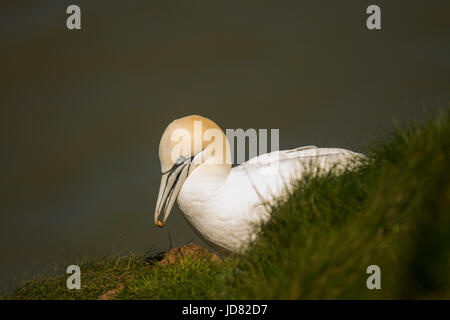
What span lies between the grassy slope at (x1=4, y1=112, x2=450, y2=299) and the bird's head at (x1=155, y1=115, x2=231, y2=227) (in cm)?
90

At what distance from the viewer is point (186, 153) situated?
170 inches

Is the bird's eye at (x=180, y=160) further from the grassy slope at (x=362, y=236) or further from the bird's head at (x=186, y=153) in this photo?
the grassy slope at (x=362, y=236)

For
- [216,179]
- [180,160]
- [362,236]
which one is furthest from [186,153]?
[362,236]

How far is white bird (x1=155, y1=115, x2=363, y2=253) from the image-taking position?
4.14m

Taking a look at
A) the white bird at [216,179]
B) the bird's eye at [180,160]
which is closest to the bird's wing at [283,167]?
the white bird at [216,179]

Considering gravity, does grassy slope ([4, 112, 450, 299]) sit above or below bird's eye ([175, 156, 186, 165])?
below

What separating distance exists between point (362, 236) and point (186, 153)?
1.92 metres

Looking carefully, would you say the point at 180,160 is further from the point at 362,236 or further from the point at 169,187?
the point at 362,236

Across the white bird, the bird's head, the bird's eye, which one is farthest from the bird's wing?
the bird's eye

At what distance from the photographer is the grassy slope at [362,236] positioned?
9.04ft

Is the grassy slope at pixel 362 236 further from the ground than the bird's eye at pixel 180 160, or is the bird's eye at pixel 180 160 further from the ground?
the bird's eye at pixel 180 160

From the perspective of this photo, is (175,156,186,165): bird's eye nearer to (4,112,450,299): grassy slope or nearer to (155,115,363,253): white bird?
(155,115,363,253): white bird
